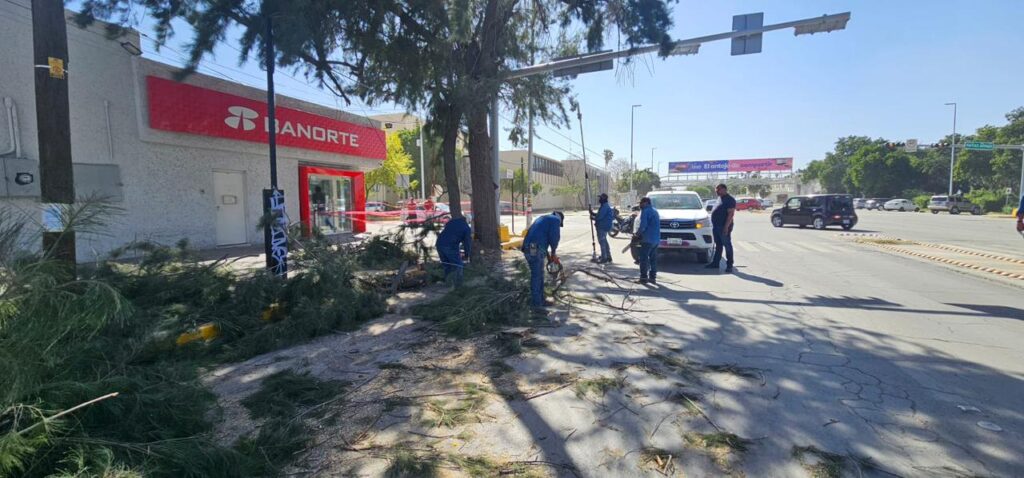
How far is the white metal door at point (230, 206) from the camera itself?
1355cm

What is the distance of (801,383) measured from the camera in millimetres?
4168

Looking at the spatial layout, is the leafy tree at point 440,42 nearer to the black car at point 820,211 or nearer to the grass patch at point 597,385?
the grass patch at point 597,385

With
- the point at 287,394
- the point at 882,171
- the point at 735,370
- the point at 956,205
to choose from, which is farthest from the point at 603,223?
the point at 882,171

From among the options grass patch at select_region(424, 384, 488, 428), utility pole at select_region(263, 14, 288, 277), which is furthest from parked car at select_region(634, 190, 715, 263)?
grass patch at select_region(424, 384, 488, 428)

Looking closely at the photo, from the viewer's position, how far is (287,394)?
4.00 metres

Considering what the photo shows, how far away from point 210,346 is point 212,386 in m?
1.16

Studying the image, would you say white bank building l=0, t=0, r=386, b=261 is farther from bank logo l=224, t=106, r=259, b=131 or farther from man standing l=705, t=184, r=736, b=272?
man standing l=705, t=184, r=736, b=272

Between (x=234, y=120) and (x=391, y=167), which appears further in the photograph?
(x=391, y=167)

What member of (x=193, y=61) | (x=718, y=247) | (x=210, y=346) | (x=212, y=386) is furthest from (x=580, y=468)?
(x=193, y=61)

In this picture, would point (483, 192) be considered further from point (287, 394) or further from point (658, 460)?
point (658, 460)

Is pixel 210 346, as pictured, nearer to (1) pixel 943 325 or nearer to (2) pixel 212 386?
(2) pixel 212 386

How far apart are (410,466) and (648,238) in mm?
6738

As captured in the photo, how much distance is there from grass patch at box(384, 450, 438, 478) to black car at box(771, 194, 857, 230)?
82.8 ft

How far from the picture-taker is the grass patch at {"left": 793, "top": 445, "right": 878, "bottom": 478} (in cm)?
285
